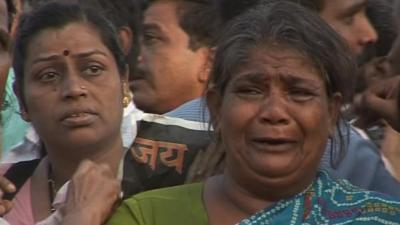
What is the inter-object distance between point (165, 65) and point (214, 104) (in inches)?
67.3

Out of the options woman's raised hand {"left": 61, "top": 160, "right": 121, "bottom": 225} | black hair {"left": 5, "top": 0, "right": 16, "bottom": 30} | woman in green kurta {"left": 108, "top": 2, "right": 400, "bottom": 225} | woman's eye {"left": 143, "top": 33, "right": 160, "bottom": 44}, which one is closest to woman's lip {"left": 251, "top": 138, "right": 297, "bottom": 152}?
woman in green kurta {"left": 108, "top": 2, "right": 400, "bottom": 225}

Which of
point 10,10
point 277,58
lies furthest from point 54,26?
point 277,58

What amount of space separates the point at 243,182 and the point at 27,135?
1296mm

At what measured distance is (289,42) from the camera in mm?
3139

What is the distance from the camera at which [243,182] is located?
3174 mm

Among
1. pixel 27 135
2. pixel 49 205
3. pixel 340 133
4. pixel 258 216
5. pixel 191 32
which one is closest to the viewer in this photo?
pixel 258 216

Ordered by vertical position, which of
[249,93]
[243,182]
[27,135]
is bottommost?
[27,135]

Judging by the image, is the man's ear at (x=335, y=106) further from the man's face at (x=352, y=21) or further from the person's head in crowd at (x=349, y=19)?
the man's face at (x=352, y=21)

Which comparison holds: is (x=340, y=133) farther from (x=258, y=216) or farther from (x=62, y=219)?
(x=62, y=219)

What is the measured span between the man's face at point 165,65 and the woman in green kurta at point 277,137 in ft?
5.47

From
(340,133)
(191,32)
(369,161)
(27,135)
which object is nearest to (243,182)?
(340,133)

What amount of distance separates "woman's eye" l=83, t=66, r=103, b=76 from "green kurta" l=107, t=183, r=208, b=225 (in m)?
0.65

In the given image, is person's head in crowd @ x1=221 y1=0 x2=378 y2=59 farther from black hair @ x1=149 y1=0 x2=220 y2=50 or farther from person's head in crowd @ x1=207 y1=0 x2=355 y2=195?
person's head in crowd @ x1=207 y1=0 x2=355 y2=195

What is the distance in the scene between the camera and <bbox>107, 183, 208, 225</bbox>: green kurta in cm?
312
